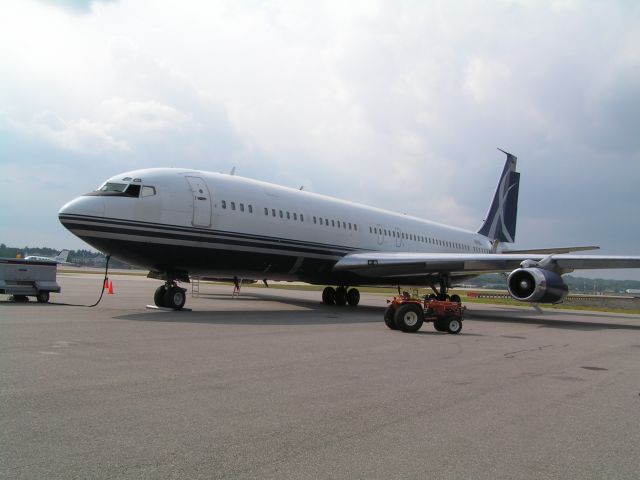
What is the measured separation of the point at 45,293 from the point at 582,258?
55.3 feet

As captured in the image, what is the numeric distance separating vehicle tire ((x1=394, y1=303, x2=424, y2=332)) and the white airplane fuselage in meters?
6.05

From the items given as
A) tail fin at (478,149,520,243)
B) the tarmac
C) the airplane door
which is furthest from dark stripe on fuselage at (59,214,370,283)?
tail fin at (478,149,520,243)

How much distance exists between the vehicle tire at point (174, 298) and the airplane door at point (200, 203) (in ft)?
6.59

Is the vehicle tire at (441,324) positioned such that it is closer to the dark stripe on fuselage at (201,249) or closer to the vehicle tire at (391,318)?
the vehicle tire at (391,318)

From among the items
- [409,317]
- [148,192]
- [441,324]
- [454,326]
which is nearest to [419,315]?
[409,317]

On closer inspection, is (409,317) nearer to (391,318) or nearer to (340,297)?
(391,318)

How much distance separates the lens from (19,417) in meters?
4.47

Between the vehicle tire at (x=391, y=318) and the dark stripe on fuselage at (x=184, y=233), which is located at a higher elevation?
the dark stripe on fuselage at (x=184, y=233)

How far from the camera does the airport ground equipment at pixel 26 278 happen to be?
16.3 m

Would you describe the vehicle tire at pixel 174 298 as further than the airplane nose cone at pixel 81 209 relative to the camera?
Yes

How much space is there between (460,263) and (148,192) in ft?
34.5

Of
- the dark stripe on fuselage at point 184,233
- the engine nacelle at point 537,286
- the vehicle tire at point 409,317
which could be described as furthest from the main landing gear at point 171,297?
the engine nacelle at point 537,286

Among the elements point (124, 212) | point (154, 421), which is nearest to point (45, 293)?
point (124, 212)

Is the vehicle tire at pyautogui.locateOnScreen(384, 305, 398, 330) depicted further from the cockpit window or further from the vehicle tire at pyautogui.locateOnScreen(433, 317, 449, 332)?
the cockpit window
